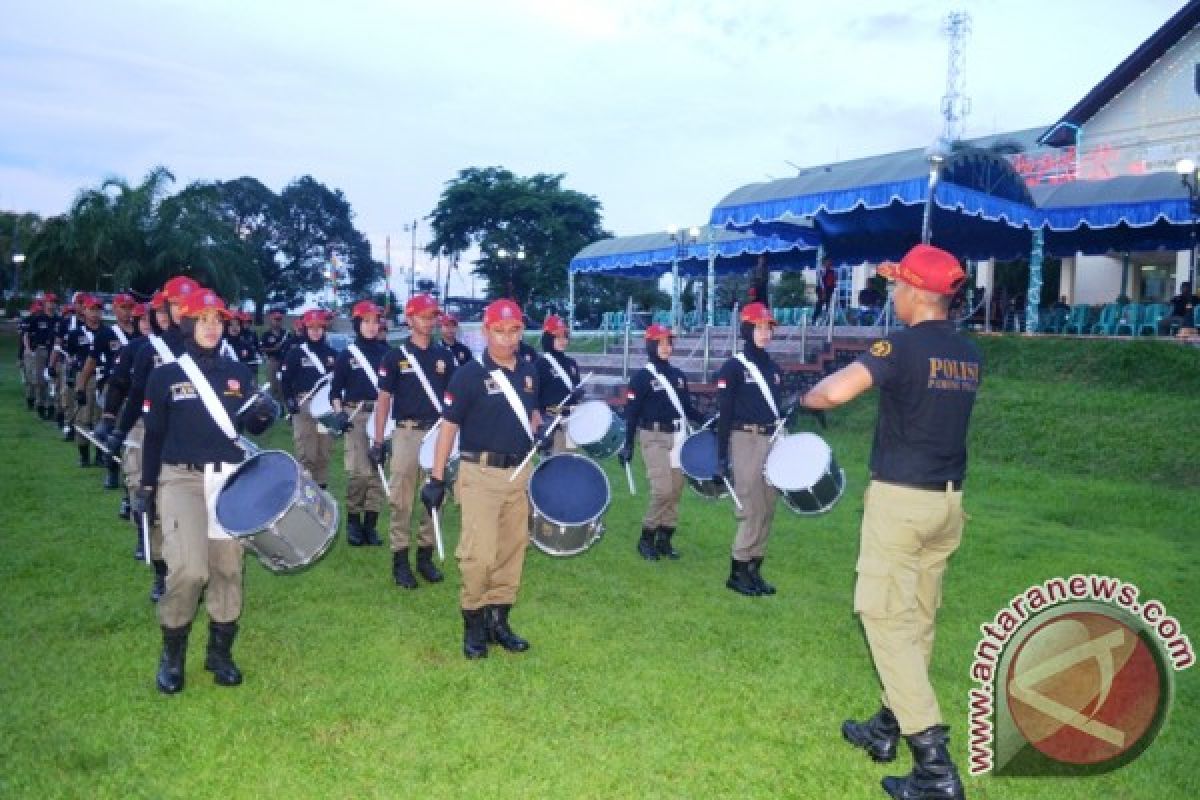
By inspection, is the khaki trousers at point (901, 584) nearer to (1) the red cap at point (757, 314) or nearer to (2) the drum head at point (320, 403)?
(1) the red cap at point (757, 314)

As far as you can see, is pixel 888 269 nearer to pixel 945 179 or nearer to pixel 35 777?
pixel 35 777

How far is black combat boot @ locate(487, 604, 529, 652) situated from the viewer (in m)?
5.73

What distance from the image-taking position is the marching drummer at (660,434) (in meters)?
8.33

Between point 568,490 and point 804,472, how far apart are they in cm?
183

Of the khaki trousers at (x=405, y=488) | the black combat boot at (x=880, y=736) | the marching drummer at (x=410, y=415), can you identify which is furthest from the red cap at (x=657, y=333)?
the black combat boot at (x=880, y=736)

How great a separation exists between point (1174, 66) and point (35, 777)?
3291 centimetres

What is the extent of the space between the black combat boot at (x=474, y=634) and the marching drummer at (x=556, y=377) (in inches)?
153

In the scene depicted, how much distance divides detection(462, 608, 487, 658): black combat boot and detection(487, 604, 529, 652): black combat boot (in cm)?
10

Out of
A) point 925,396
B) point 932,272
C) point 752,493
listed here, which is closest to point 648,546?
point 752,493

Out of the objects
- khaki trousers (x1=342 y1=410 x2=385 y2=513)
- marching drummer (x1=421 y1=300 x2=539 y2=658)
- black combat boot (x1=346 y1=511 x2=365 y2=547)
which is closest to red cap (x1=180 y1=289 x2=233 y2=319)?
marching drummer (x1=421 y1=300 x2=539 y2=658)

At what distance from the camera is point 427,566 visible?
24.2ft

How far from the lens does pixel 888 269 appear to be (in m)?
4.18

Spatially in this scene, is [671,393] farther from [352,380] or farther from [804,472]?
[352,380]

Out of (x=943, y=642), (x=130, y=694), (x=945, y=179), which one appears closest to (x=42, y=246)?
(x=945, y=179)
